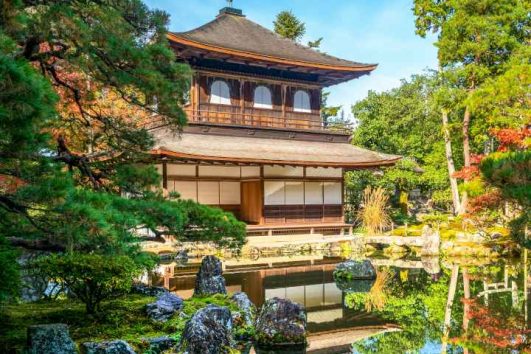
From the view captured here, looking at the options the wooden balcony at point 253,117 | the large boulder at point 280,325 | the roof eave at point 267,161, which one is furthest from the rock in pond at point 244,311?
the wooden balcony at point 253,117

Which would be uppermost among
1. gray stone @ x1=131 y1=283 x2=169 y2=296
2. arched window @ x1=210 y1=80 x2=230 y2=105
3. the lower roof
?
arched window @ x1=210 y1=80 x2=230 y2=105

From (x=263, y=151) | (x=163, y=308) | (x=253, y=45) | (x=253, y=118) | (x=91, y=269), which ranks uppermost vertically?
(x=253, y=45)

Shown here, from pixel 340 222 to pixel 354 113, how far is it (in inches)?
342

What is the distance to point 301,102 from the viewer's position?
2153 centimetres

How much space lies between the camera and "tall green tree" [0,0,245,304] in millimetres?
3635

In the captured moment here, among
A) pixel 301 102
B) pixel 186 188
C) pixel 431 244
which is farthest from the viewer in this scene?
pixel 301 102

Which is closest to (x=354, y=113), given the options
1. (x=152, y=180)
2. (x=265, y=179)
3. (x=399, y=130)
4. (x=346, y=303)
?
(x=399, y=130)

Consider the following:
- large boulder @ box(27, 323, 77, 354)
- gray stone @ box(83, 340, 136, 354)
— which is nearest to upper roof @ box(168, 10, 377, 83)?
gray stone @ box(83, 340, 136, 354)

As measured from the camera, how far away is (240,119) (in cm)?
1995

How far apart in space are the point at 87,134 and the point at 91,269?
220 cm

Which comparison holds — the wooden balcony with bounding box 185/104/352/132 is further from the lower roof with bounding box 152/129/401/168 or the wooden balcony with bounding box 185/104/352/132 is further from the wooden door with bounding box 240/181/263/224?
the wooden door with bounding box 240/181/263/224

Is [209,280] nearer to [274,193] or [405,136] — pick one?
[274,193]

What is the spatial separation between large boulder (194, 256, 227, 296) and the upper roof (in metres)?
9.94

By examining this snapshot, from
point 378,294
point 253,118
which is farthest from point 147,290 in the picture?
point 253,118
